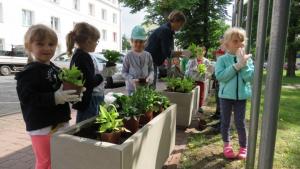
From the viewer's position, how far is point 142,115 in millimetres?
3326

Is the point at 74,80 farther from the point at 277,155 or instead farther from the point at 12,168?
the point at 277,155

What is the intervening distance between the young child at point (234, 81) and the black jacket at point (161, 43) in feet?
4.06

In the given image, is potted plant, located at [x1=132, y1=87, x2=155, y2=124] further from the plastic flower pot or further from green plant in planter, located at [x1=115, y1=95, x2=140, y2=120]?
the plastic flower pot

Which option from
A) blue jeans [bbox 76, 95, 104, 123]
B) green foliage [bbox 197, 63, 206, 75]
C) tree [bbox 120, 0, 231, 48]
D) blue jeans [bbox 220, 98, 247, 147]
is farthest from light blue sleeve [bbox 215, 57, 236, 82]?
tree [bbox 120, 0, 231, 48]

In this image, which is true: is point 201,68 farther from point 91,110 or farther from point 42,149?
point 42,149

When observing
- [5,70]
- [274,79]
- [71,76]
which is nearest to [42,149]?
[71,76]

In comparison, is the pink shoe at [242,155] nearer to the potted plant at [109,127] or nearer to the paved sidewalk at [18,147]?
the paved sidewalk at [18,147]

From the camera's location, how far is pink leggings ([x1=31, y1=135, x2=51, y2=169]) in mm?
2709

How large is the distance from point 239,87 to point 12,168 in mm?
3000

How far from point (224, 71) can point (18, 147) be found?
123 inches

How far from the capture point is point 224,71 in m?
4.04

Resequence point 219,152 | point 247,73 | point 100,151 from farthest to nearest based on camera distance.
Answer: point 219,152
point 247,73
point 100,151

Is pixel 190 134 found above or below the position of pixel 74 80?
below

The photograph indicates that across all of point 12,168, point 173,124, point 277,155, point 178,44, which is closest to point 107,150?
point 173,124
